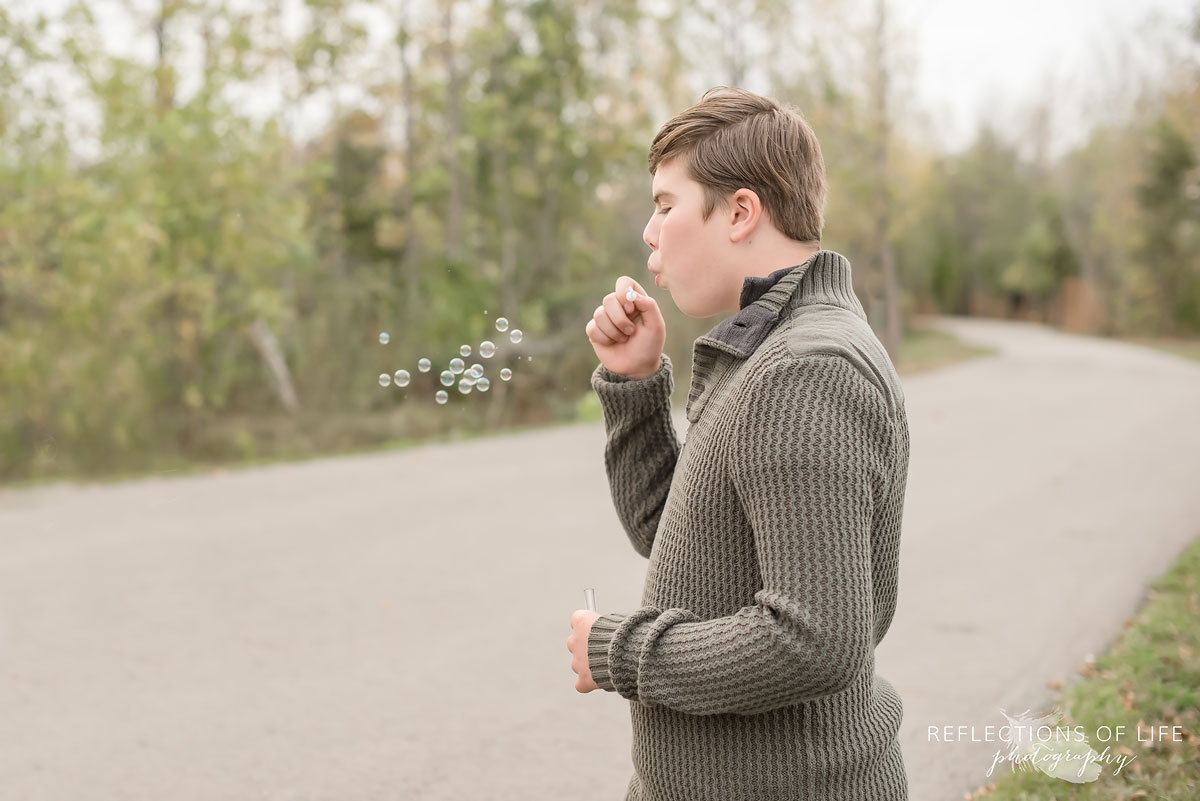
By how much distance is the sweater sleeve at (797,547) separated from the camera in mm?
1506

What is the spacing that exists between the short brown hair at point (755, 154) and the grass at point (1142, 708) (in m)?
2.62

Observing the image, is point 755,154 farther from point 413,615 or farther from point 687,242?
point 413,615

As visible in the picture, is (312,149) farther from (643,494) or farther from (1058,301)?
(1058,301)

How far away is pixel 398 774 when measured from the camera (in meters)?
3.98

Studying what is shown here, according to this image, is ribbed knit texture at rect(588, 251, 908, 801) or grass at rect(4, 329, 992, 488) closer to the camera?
ribbed knit texture at rect(588, 251, 908, 801)

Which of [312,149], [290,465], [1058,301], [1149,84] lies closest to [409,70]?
[312,149]

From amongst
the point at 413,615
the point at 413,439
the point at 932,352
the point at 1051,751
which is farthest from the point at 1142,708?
the point at 932,352

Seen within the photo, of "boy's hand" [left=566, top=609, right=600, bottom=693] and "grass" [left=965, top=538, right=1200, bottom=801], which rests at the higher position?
"boy's hand" [left=566, top=609, right=600, bottom=693]

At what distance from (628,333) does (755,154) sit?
1.67 ft

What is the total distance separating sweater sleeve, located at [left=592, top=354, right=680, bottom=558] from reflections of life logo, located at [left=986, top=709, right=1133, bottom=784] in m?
2.33

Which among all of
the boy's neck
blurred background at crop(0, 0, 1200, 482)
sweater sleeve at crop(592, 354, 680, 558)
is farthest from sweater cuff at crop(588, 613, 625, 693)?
blurred background at crop(0, 0, 1200, 482)

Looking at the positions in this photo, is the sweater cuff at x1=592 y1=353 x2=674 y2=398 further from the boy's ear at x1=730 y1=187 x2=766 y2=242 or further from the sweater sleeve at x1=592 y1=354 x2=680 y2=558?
the boy's ear at x1=730 y1=187 x2=766 y2=242

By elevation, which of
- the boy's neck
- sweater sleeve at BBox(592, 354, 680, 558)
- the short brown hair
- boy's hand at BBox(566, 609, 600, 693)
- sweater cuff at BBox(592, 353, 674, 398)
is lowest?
boy's hand at BBox(566, 609, 600, 693)

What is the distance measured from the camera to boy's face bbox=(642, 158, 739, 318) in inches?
70.2
